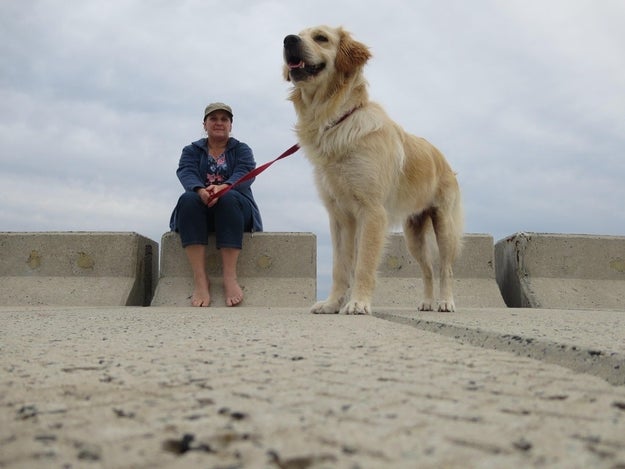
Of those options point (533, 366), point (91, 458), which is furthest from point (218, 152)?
point (91, 458)

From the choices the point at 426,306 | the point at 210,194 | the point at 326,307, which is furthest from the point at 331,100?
the point at 426,306

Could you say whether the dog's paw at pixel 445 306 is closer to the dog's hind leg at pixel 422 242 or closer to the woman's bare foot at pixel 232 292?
the dog's hind leg at pixel 422 242

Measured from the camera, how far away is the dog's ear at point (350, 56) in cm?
430

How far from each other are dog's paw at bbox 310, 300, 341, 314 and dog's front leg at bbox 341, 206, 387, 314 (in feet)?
0.66

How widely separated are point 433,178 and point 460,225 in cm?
67

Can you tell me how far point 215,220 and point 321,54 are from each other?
85.3 inches

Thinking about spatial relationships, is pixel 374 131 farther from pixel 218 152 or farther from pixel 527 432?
pixel 527 432

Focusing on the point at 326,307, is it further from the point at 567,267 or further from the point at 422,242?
the point at 567,267

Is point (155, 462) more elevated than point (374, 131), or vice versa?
point (374, 131)

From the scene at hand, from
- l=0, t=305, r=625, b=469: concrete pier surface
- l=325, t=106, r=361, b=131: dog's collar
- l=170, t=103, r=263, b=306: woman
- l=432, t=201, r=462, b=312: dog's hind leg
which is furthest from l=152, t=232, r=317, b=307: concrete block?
l=0, t=305, r=625, b=469: concrete pier surface

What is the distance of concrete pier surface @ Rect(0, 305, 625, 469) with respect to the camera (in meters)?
0.79

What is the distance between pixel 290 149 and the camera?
5.14 meters

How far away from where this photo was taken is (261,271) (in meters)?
6.42

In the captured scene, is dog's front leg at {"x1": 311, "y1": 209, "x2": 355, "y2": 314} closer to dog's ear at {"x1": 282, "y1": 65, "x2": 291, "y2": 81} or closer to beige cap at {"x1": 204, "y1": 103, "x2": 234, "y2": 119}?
dog's ear at {"x1": 282, "y1": 65, "x2": 291, "y2": 81}
